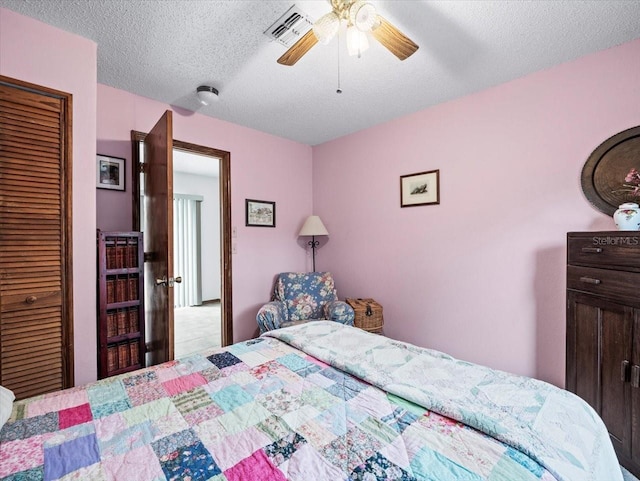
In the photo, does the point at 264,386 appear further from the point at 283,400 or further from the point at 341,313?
the point at 341,313

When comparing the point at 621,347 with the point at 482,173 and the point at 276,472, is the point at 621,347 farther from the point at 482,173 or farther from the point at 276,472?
the point at 276,472

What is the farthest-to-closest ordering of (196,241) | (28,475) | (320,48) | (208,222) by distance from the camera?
(208,222) < (196,241) < (320,48) < (28,475)

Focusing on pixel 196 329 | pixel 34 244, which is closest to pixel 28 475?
pixel 34 244

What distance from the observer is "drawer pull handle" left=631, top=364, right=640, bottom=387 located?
4.80 feet

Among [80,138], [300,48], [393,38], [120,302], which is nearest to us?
[393,38]

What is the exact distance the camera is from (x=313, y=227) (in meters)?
3.53

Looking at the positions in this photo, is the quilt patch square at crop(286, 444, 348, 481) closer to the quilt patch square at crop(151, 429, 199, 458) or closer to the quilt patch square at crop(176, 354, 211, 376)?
the quilt patch square at crop(151, 429, 199, 458)

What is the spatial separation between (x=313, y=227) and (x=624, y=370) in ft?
8.79

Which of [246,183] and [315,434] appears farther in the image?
[246,183]

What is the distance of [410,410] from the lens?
3.51 ft

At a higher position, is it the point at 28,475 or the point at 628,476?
the point at 28,475

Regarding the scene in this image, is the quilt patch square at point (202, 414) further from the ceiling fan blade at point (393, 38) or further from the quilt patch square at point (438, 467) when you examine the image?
the ceiling fan blade at point (393, 38)

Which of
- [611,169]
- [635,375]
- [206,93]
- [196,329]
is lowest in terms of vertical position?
[196,329]

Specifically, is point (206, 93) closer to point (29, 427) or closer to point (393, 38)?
point (393, 38)
